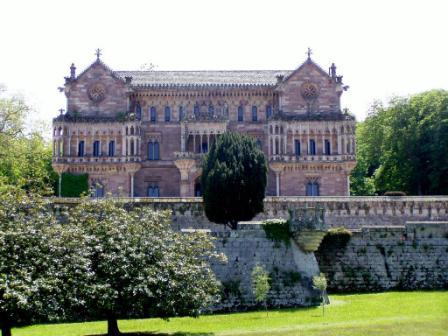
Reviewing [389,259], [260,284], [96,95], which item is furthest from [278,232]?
[96,95]

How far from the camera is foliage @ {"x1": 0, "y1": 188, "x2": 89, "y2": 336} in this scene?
23.5m

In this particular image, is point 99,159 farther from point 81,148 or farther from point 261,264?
point 261,264

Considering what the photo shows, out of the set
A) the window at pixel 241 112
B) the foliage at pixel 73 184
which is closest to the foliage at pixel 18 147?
the foliage at pixel 73 184

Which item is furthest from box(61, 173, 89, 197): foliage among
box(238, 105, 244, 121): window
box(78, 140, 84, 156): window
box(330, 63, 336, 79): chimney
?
box(330, 63, 336, 79): chimney

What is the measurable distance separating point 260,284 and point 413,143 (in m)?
37.1

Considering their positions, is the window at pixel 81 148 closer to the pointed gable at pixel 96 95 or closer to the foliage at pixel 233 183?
the pointed gable at pixel 96 95

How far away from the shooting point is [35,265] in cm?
2470

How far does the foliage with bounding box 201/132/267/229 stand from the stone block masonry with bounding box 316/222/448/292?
6.09m

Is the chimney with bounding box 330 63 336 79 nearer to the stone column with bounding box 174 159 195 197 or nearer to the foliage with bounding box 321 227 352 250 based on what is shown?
the stone column with bounding box 174 159 195 197

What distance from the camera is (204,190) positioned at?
139ft

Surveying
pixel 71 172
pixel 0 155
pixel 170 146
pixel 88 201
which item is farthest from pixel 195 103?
pixel 88 201

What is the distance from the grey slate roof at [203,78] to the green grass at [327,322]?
30.0 m

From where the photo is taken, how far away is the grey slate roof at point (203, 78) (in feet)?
198

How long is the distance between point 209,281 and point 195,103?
3313cm
